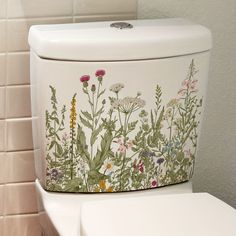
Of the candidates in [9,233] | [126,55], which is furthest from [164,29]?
[9,233]

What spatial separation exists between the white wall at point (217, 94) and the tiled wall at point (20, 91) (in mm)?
135

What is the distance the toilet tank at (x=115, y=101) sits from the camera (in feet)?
3.76

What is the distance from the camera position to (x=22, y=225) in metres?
1.45

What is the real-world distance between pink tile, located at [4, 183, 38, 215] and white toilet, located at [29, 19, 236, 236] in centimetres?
13

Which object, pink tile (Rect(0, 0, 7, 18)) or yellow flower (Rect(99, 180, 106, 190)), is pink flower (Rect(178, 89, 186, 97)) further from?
pink tile (Rect(0, 0, 7, 18))

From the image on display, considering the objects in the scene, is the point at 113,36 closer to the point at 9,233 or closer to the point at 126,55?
the point at 126,55

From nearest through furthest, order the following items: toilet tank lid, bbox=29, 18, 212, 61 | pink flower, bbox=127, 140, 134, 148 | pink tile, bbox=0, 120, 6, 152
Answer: toilet tank lid, bbox=29, 18, 212, 61 < pink flower, bbox=127, 140, 134, 148 < pink tile, bbox=0, 120, 6, 152

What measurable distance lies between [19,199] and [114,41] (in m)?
0.53

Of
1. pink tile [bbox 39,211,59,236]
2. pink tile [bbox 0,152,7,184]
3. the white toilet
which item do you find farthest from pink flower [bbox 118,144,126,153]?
pink tile [bbox 0,152,7,184]

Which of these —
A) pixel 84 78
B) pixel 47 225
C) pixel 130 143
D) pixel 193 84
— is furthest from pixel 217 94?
pixel 47 225

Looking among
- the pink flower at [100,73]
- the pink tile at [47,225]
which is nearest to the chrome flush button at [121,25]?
the pink flower at [100,73]

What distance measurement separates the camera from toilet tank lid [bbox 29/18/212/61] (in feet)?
3.71

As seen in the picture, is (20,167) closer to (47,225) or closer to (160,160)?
(47,225)

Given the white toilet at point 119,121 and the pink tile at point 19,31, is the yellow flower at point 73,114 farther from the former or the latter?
the pink tile at point 19,31
